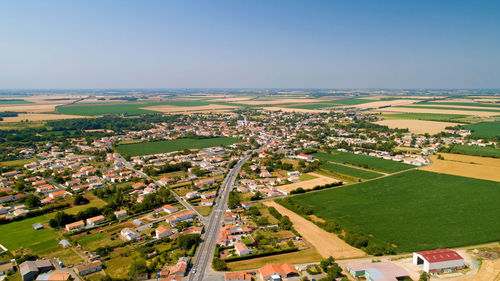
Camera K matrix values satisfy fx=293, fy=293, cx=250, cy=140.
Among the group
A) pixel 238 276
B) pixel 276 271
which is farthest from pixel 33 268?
pixel 276 271

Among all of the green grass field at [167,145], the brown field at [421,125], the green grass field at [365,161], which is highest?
the brown field at [421,125]

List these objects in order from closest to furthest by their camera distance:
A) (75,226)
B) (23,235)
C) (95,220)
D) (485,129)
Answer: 1. (23,235)
2. (75,226)
3. (95,220)
4. (485,129)

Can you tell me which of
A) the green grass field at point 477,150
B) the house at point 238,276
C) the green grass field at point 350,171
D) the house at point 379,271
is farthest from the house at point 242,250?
the green grass field at point 477,150

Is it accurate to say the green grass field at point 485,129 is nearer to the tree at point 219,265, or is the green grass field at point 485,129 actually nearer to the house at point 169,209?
the house at point 169,209

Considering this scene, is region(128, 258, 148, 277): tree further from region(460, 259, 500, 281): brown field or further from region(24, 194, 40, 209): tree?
region(460, 259, 500, 281): brown field

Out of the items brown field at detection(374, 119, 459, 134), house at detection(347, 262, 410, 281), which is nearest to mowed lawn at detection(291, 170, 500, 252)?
house at detection(347, 262, 410, 281)

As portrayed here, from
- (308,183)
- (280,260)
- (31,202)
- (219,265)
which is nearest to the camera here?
(219,265)

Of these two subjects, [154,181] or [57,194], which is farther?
[154,181]

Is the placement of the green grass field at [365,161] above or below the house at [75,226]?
above

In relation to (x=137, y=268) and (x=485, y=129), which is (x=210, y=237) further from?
(x=485, y=129)
